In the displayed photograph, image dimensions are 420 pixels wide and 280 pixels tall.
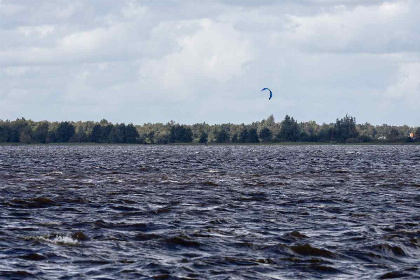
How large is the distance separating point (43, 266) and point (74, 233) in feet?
17.4

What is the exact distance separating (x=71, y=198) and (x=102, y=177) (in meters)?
21.3

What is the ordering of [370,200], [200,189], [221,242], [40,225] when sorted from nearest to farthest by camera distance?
[221,242] → [40,225] → [370,200] → [200,189]

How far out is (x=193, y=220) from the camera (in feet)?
99.5

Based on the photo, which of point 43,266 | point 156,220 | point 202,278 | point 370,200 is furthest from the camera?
point 370,200

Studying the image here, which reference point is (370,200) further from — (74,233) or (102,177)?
(102,177)

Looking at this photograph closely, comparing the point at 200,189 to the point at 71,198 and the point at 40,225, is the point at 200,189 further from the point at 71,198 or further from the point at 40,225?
the point at 40,225

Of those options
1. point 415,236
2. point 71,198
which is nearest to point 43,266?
point 415,236

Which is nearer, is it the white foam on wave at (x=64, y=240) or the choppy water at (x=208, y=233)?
the choppy water at (x=208, y=233)

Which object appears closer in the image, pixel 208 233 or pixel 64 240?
pixel 64 240

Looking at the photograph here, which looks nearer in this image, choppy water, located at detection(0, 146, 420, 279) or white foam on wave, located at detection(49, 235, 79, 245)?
choppy water, located at detection(0, 146, 420, 279)

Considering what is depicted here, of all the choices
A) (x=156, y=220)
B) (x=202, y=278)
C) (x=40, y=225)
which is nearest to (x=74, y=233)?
(x=40, y=225)

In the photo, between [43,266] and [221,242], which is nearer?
[43,266]

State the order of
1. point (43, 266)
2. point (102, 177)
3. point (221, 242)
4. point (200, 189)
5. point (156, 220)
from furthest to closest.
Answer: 1. point (102, 177)
2. point (200, 189)
3. point (156, 220)
4. point (221, 242)
5. point (43, 266)

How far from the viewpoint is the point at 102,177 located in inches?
2389
